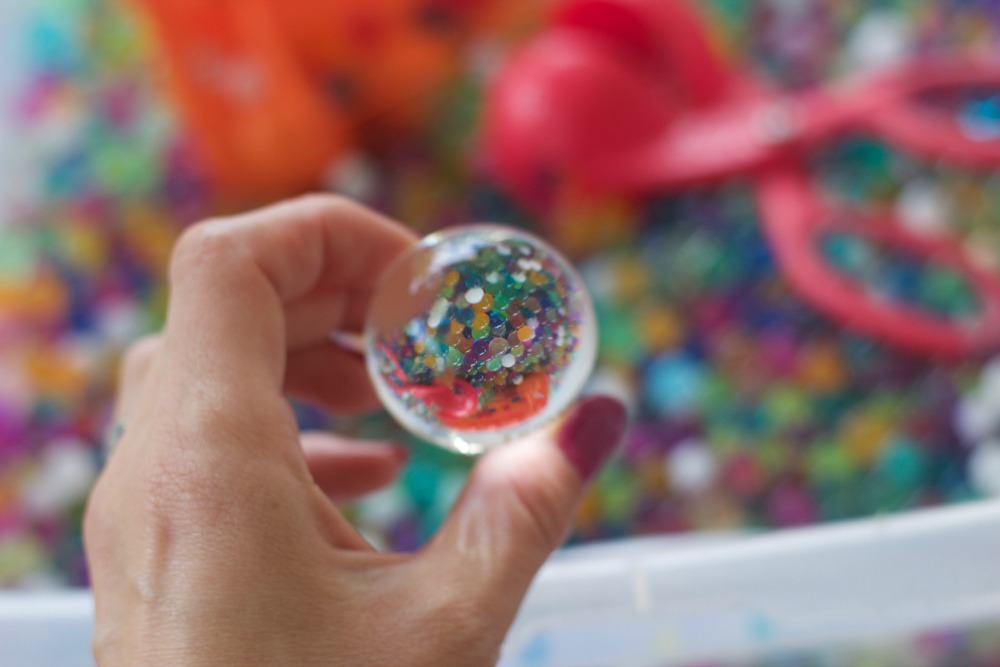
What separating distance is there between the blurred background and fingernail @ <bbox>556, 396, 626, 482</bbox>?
320 mm

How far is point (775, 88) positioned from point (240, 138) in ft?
1.78

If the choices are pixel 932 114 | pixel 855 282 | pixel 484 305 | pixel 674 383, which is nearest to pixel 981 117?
pixel 932 114

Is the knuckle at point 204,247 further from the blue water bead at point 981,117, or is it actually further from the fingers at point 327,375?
the blue water bead at point 981,117

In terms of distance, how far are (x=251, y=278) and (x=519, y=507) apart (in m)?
0.16

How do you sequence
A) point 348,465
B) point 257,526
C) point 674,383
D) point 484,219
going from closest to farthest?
point 257,526 < point 348,465 < point 674,383 < point 484,219

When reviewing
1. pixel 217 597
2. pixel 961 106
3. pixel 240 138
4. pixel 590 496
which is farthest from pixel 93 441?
pixel 961 106

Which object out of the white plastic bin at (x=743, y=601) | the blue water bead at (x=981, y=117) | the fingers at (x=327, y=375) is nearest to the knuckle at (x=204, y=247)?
the fingers at (x=327, y=375)

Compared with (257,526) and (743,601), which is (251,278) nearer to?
(257,526)

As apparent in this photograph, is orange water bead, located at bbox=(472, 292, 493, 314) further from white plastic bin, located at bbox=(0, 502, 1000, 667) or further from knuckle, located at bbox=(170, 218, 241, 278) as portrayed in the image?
white plastic bin, located at bbox=(0, 502, 1000, 667)

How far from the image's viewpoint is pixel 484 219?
0.93 m

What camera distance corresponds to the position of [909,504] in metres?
0.74

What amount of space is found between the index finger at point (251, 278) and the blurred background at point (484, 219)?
14.3 inches

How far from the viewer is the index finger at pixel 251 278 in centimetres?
39

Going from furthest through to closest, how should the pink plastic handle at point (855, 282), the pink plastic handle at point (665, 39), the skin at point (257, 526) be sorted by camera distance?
the pink plastic handle at point (665, 39) < the pink plastic handle at point (855, 282) < the skin at point (257, 526)
